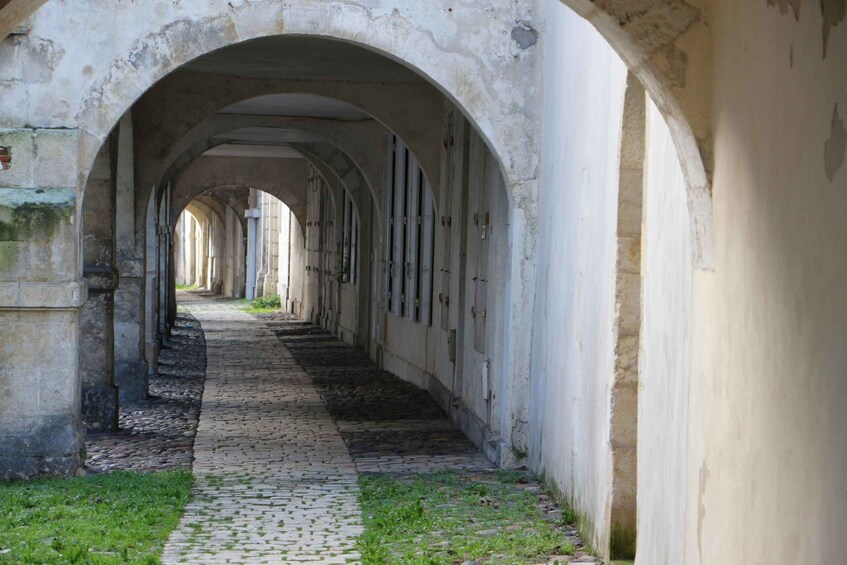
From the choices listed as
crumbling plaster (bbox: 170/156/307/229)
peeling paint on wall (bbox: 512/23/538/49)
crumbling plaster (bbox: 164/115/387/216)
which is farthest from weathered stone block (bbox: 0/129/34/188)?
A: crumbling plaster (bbox: 170/156/307/229)

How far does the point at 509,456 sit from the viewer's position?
8875 millimetres

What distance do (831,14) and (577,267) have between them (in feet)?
14.8

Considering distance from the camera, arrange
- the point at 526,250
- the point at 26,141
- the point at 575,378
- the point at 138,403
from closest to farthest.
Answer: the point at 575,378
the point at 26,141
the point at 526,250
the point at 138,403

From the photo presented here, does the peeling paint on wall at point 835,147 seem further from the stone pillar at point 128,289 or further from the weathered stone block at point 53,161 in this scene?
the stone pillar at point 128,289

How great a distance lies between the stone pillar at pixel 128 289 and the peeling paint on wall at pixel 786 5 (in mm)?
10203

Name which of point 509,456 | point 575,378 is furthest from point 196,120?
point 575,378

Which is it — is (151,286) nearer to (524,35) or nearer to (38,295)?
(38,295)

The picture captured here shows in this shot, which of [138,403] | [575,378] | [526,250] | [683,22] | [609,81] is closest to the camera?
[683,22]

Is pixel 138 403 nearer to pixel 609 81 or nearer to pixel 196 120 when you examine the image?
pixel 196 120

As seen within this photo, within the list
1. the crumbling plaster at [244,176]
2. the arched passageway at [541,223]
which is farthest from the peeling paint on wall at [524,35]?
the crumbling plaster at [244,176]

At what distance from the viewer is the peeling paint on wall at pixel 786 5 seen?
310 centimetres

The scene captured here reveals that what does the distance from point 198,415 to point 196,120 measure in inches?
119

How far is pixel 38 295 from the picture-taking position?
26.7ft

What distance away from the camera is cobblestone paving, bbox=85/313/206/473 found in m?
9.24
